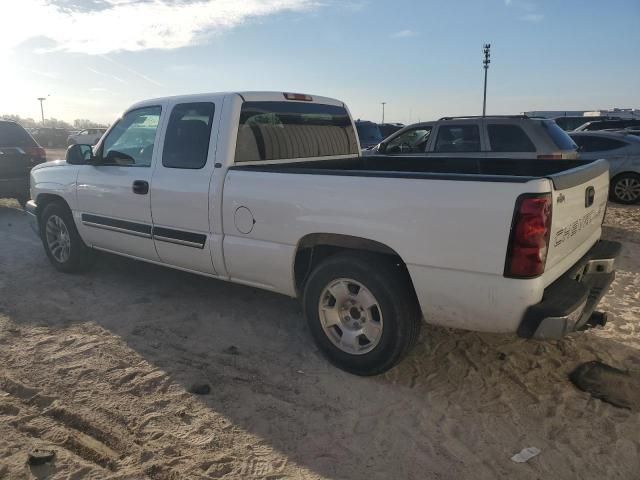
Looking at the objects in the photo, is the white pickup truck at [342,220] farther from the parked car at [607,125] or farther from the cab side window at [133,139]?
the parked car at [607,125]

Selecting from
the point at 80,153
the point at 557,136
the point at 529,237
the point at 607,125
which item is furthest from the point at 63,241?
the point at 607,125

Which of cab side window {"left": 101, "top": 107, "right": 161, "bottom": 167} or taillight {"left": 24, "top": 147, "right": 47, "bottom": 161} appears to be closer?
cab side window {"left": 101, "top": 107, "right": 161, "bottom": 167}

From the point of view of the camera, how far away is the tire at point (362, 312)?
129 inches

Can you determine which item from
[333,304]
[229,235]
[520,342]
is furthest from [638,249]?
[229,235]

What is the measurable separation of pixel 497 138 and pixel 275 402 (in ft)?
20.6

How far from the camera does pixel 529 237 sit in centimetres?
272

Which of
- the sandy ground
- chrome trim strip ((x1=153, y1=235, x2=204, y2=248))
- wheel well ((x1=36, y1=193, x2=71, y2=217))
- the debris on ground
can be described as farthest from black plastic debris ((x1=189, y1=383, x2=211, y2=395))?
wheel well ((x1=36, y1=193, x2=71, y2=217))

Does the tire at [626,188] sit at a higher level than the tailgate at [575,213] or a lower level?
lower

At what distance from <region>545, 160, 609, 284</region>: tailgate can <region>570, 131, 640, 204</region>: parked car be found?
731 cm

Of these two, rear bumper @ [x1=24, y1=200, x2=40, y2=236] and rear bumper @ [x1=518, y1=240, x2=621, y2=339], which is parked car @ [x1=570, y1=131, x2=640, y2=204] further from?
rear bumper @ [x1=24, y1=200, x2=40, y2=236]

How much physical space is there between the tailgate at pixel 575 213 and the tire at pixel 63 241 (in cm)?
481

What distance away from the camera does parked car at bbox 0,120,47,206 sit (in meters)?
9.47

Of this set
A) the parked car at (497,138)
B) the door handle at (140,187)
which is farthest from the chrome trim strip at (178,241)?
the parked car at (497,138)

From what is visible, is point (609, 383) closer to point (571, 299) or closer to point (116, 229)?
point (571, 299)
